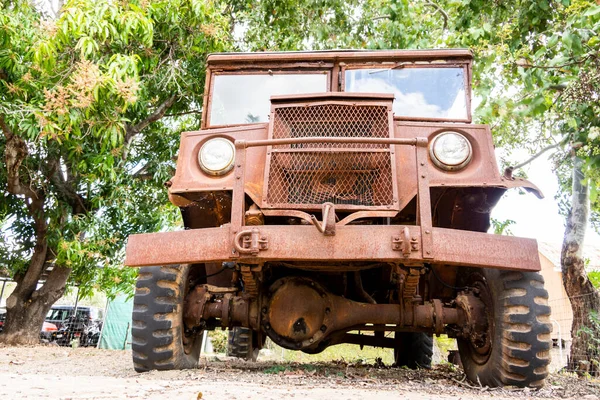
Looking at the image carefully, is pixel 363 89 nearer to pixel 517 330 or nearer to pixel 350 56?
pixel 350 56

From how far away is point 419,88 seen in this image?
473 cm

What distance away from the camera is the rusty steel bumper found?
3.27 m

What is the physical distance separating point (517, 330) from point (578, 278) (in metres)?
3.96

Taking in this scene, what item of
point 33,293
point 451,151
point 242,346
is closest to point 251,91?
point 451,151

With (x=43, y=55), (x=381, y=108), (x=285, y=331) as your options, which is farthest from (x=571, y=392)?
(x=43, y=55)

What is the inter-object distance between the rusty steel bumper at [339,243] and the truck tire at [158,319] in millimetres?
582

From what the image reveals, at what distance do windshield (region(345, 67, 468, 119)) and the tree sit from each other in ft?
9.66

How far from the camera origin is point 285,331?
404 centimetres

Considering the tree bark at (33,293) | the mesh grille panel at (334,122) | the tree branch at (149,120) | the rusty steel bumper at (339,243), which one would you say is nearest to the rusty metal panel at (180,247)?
the rusty steel bumper at (339,243)

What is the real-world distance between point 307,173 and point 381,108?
0.69 metres

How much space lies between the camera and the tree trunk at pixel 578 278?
6695 millimetres

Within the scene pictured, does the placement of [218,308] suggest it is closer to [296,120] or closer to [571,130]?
[296,120]

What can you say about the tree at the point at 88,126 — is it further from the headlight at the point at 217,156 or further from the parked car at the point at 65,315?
the parked car at the point at 65,315

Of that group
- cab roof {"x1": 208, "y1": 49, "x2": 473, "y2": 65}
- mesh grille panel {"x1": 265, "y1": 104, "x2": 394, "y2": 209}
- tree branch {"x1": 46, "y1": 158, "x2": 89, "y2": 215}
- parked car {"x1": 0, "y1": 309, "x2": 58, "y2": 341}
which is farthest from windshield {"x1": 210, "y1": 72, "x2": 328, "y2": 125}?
parked car {"x1": 0, "y1": 309, "x2": 58, "y2": 341}
